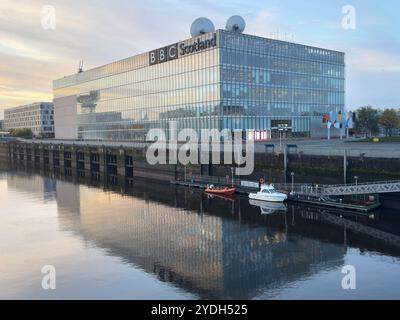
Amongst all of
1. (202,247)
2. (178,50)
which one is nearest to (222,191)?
(202,247)

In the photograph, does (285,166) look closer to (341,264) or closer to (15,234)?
(341,264)

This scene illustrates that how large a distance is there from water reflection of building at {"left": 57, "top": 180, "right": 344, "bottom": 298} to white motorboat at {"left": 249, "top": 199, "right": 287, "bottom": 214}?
4.00 m

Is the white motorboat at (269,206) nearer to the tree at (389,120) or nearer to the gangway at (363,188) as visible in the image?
the gangway at (363,188)

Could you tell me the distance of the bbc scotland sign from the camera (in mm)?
106000

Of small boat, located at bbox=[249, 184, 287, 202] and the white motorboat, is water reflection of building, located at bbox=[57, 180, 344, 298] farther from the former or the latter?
small boat, located at bbox=[249, 184, 287, 202]

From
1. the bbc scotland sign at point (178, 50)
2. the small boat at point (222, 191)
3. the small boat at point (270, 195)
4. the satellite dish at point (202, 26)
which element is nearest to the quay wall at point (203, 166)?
the small boat at point (222, 191)

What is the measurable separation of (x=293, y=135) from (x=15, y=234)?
3463 inches

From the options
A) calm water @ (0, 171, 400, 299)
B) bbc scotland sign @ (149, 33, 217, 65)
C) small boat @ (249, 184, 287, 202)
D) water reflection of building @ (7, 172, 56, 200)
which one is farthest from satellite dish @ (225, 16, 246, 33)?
small boat @ (249, 184, 287, 202)

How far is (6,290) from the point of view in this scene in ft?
99.9

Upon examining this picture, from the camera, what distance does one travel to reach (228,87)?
346ft

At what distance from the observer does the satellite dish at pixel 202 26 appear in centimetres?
11012

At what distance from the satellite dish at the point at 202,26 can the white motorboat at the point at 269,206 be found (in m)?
62.7

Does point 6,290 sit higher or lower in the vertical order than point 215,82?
lower
